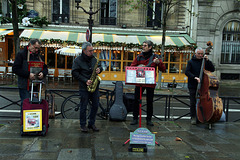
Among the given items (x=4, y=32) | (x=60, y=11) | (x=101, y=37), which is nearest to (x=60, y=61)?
A: (x=60, y=11)

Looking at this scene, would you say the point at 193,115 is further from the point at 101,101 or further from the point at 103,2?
the point at 103,2

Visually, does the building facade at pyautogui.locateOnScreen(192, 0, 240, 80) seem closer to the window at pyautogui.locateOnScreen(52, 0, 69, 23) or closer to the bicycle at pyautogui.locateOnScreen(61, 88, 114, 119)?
the window at pyautogui.locateOnScreen(52, 0, 69, 23)

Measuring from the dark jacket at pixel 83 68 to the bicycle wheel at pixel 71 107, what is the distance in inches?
54.0

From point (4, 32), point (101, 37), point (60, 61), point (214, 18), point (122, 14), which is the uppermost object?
point (122, 14)

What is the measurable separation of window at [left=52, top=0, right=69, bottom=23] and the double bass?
15.5 m

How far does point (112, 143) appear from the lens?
4270 millimetres

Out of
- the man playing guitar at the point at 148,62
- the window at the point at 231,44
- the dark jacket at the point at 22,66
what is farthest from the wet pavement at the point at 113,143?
the window at the point at 231,44

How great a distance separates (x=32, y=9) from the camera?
59.5 feet

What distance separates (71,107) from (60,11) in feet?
47.8

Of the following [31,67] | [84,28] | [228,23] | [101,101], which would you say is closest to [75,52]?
[84,28]

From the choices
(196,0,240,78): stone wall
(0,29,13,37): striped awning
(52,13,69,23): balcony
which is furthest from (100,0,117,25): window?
(0,29,13,37): striped awning

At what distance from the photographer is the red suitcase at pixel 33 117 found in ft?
14.8

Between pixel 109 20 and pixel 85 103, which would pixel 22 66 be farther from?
pixel 109 20

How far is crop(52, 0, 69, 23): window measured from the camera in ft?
61.0
